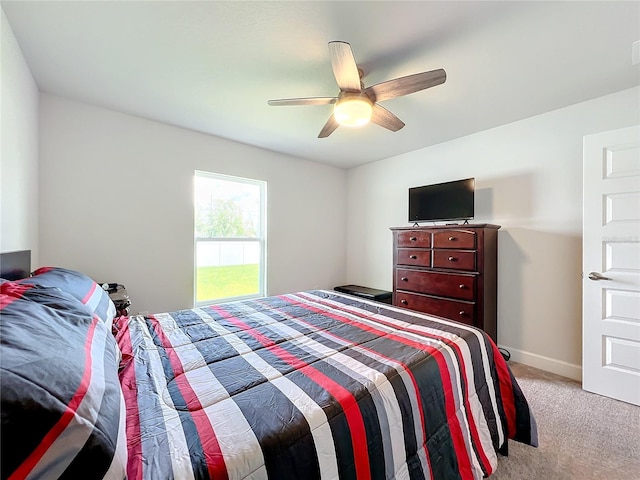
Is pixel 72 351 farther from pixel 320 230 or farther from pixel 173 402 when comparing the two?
pixel 320 230

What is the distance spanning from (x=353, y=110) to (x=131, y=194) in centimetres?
240

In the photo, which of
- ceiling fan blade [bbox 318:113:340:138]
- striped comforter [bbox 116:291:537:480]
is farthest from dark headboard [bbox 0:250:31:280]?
ceiling fan blade [bbox 318:113:340:138]

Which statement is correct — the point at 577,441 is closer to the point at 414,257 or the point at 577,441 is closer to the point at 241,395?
the point at 414,257

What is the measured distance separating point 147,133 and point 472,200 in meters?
3.58

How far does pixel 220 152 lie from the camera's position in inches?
131

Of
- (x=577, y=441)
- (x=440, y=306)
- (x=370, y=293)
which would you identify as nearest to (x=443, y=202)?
(x=440, y=306)

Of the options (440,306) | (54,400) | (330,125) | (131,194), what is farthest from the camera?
(440,306)

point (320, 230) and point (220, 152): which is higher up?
point (220, 152)

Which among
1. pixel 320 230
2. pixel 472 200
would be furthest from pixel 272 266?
pixel 472 200

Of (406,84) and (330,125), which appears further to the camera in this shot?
(330,125)

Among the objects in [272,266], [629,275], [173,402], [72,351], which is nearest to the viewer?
[72,351]

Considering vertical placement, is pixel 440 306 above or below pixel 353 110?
below

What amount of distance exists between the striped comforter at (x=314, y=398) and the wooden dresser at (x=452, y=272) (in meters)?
1.13

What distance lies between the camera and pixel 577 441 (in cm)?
168
